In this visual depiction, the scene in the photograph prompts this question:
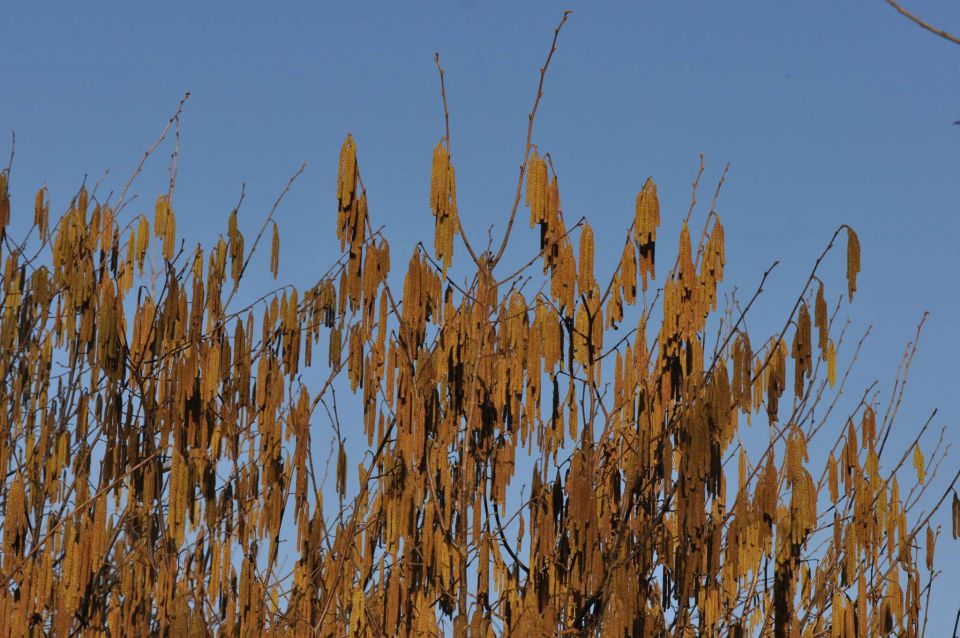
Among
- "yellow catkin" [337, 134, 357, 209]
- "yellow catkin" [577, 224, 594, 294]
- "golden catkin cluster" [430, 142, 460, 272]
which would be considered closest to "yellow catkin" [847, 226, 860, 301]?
"yellow catkin" [577, 224, 594, 294]

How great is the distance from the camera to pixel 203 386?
10.5ft

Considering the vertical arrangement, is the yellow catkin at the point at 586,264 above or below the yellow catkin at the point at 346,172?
below

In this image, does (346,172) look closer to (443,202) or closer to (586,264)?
(443,202)

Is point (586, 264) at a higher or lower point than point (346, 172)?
lower

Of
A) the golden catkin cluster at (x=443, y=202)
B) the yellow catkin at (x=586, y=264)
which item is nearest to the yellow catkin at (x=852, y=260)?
the yellow catkin at (x=586, y=264)

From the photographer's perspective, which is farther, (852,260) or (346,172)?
(852,260)

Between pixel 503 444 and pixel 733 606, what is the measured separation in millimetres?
897

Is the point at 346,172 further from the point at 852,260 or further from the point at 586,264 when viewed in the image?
the point at 852,260

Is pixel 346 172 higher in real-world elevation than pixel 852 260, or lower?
higher

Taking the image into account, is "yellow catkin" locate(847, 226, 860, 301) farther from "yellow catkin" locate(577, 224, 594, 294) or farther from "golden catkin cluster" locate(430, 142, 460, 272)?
"golden catkin cluster" locate(430, 142, 460, 272)

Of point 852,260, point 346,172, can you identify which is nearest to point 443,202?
point 346,172

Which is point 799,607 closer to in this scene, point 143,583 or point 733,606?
point 733,606

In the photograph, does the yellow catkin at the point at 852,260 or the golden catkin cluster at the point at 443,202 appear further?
the yellow catkin at the point at 852,260

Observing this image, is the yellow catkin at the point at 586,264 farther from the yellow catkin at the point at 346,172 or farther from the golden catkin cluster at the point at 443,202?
the yellow catkin at the point at 346,172
